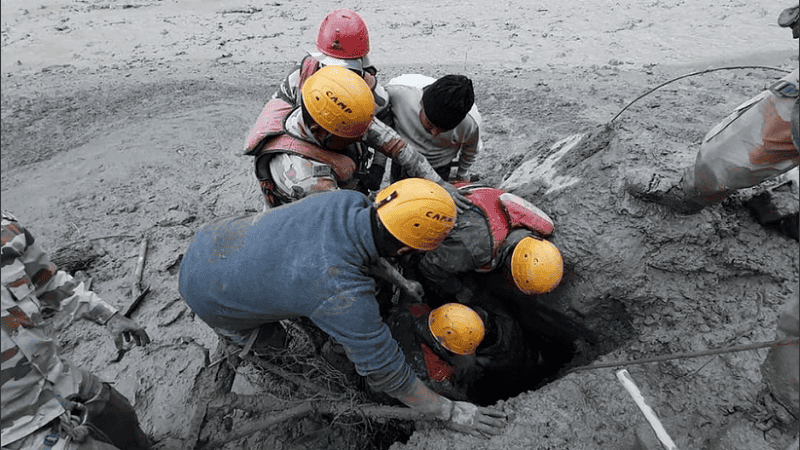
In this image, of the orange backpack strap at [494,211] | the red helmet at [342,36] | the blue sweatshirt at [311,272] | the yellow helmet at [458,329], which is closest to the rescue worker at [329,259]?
the blue sweatshirt at [311,272]

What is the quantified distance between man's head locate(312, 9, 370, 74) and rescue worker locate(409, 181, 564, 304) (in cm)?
139

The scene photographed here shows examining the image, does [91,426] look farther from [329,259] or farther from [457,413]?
[457,413]

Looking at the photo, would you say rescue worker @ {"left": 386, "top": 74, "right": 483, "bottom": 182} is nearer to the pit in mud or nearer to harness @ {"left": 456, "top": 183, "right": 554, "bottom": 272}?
harness @ {"left": 456, "top": 183, "right": 554, "bottom": 272}

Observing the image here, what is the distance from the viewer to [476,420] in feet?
7.75

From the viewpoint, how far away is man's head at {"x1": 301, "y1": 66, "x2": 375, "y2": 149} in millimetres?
2516

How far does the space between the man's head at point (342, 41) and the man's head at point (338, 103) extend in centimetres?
83

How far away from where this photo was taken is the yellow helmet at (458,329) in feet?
8.39

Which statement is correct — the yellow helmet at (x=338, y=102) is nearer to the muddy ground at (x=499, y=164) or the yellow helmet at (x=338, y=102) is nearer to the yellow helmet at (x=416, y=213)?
the yellow helmet at (x=416, y=213)

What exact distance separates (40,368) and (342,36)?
2.70 meters

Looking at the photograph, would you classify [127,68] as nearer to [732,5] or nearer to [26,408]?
[26,408]

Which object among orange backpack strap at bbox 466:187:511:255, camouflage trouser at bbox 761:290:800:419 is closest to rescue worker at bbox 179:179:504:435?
orange backpack strap at bbox 466:187:511:255

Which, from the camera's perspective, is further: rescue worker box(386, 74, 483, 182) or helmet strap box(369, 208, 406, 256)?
rescue worker box(386, 74, 483, 182)

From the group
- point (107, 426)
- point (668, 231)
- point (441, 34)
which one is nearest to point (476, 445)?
point (668, 231)

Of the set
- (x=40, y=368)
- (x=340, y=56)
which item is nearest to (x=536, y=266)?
(x=340, y=56)
